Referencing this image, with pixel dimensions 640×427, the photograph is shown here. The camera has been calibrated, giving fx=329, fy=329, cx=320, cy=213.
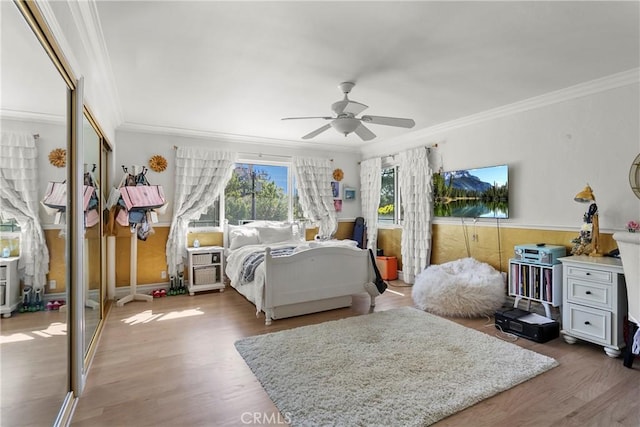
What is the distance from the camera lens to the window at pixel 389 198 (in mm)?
5953

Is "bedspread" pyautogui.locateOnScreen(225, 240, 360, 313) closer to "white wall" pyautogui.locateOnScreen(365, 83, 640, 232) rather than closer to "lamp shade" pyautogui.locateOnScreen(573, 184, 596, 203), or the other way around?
"white wall" pyautogui.locateOnScreen(365, 83, 640, 232)

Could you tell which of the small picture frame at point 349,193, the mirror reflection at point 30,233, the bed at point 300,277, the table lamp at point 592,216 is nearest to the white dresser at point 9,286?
the mirror reflection at point 30,233

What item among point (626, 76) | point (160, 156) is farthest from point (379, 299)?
point (160, 156)

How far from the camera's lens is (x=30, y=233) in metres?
1.45

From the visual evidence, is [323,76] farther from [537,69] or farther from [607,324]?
[607,324]

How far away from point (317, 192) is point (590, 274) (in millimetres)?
4160

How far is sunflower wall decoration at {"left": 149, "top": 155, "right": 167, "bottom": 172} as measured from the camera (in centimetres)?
488

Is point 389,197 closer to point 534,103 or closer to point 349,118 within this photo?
A: point 534,103

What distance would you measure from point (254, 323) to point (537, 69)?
12.2 feet

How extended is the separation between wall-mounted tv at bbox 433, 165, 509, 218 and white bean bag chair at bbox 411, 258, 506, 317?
2.41 feet

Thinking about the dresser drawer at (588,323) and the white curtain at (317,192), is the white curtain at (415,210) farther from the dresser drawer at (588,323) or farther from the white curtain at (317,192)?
the dresser drawer at (588,323)

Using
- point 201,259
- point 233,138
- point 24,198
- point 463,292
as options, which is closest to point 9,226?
point 24,198

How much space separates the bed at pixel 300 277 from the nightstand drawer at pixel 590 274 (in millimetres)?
2006

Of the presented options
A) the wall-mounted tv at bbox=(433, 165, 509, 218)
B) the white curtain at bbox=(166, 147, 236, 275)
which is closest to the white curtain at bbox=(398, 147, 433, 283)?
the wall-mounted tv at bbox=(433, 165, 509, 218)
